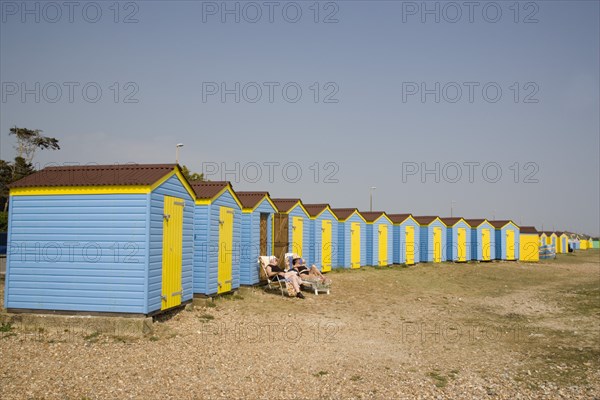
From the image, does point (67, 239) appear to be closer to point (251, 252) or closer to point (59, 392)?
point (59, 392)

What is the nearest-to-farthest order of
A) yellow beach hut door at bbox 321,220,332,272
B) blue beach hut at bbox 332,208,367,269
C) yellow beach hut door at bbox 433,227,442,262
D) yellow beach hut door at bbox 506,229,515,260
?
yellow beach hut door at bbox 321,220,332,272 < blue beach hut at bbox 332,208,367,269 < yellow beach hut door at bbox 433,227,442,262 < yellow beach hut door at bbox 506,229,515,260

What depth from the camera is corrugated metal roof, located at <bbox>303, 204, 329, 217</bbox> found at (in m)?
20.4

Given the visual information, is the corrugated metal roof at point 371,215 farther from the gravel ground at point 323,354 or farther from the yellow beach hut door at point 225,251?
the yellow beach hut door at point 225,251

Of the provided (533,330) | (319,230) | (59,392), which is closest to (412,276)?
(319,230)

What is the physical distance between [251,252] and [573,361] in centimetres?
894

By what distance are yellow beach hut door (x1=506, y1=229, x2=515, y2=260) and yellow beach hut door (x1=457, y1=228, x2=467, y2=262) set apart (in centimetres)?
411

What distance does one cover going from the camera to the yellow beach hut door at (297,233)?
1801 cm

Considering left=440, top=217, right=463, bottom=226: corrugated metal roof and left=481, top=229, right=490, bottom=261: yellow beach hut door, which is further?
left=481, top=229, right=490, bottom=261: yellow beach hut door

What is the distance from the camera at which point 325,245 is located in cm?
2116

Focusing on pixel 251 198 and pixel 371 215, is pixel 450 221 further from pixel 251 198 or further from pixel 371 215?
pixel 251 198

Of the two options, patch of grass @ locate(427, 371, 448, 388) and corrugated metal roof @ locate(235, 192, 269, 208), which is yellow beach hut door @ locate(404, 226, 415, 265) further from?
patch of grass @ locate(427, 371, 448, 388)

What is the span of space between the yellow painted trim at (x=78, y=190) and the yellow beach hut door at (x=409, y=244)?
20104 millimetres

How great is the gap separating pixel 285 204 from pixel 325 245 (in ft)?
13.0

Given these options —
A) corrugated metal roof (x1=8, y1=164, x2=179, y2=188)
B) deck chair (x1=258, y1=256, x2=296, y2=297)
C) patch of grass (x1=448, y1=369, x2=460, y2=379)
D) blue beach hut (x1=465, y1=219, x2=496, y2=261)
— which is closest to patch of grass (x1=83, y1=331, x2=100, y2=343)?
corrugated metal roof (x1=8, y1=164, x2=179, y2=188)
